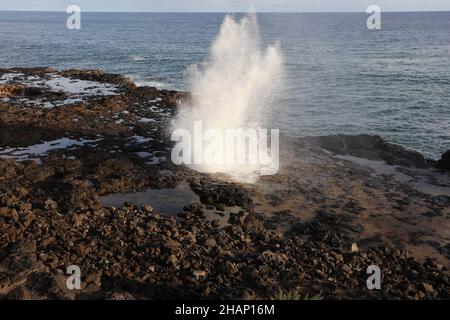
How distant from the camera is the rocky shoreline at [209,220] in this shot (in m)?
12.2

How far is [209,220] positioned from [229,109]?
1524 cm

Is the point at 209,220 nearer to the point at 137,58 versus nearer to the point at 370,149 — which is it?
the point at 370,149

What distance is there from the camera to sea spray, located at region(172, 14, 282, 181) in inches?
917

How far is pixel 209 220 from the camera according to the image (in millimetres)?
16922

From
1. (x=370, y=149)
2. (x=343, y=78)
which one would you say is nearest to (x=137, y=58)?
(x=343, y=78)

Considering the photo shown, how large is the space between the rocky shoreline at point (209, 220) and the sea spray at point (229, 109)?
1.59 meters

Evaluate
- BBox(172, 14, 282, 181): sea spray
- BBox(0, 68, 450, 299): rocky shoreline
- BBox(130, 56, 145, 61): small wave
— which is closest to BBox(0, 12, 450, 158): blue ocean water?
BBox(130, 56, 145, 61): small wave

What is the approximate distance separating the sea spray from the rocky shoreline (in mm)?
1591

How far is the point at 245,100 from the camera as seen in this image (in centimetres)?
3291

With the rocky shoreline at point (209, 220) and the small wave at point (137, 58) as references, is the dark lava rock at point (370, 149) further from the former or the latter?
the small wave at point (137, 58)

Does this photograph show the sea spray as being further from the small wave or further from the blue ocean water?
the small wave
